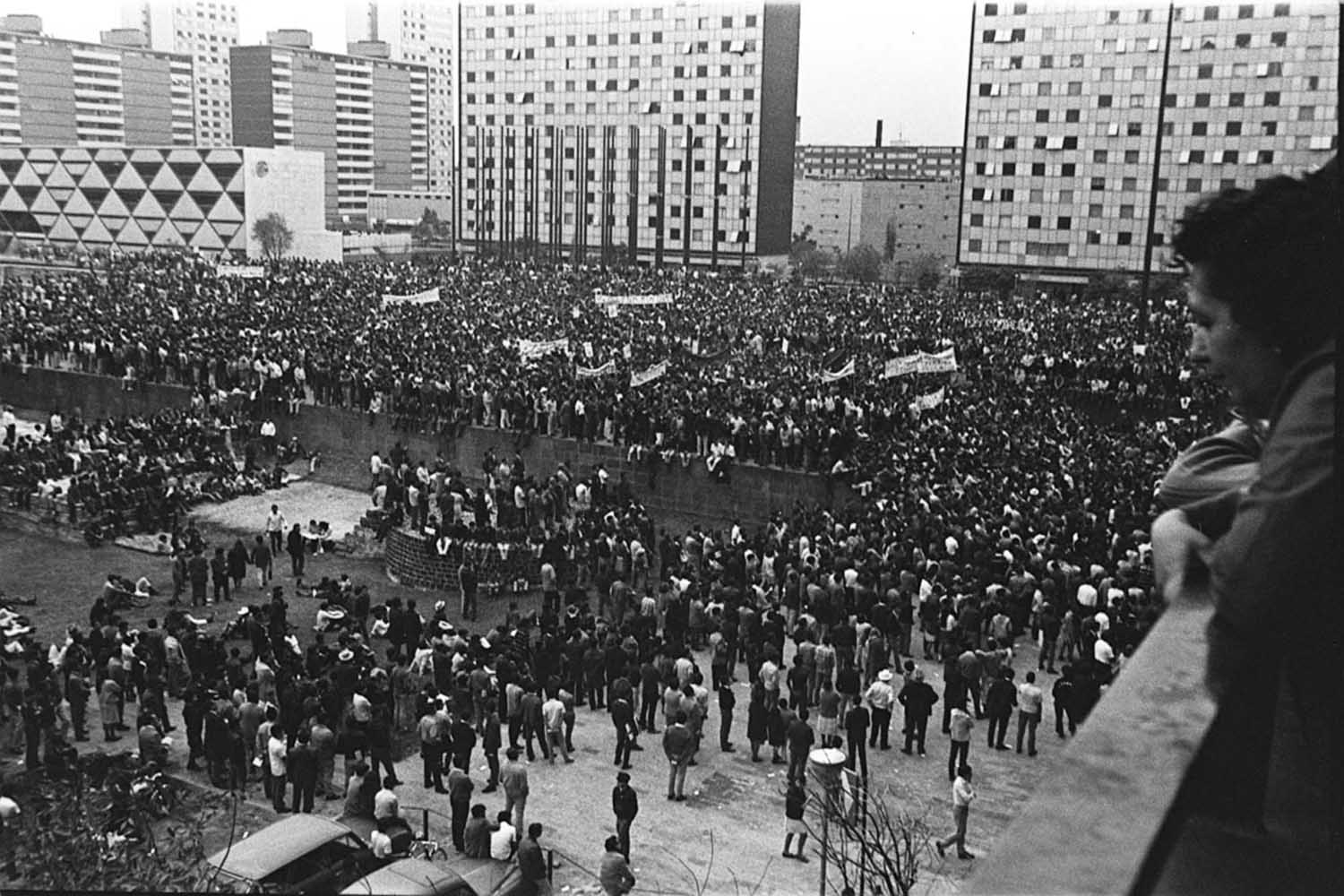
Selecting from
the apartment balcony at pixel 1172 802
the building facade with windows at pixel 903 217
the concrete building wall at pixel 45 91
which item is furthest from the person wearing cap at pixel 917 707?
the concrete building wall at pixel 45 91

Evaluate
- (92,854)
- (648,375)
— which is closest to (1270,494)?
(92,854)

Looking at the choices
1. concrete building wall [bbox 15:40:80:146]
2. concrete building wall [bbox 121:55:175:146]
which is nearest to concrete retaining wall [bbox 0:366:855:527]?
concrete building wall [bbox 15:40:80:146]

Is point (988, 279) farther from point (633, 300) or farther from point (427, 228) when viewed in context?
point (427, 228)

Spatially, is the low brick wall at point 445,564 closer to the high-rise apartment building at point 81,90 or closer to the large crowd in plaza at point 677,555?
the large crowd in plaza at point 677,555

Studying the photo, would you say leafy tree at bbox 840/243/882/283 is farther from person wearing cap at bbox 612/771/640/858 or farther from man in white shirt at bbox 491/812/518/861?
man in white shirt at bbox 491/812/518/861

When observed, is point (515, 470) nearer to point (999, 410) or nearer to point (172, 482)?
point (172, 482)

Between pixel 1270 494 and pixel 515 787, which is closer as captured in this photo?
pixel 1270 494

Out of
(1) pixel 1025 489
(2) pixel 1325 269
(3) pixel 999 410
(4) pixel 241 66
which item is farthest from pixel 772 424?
(4) pixel 241 66
